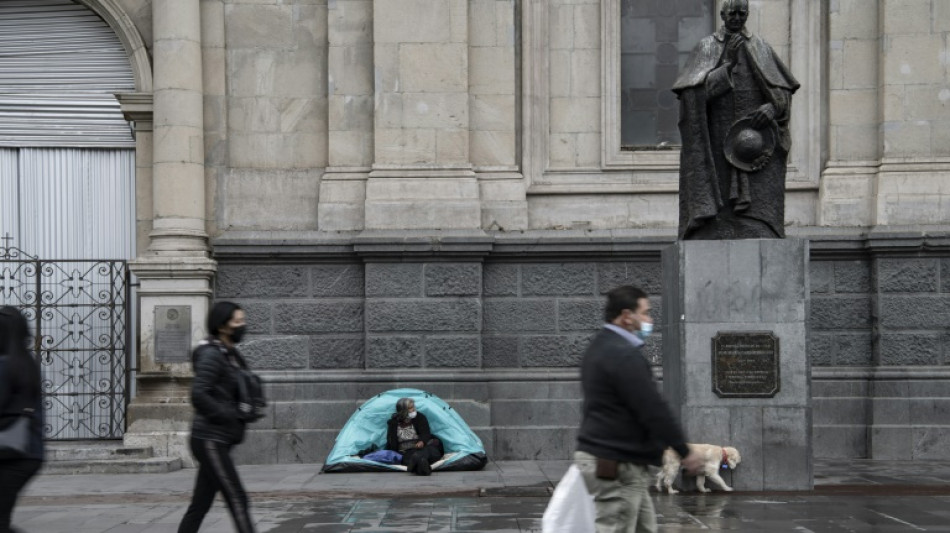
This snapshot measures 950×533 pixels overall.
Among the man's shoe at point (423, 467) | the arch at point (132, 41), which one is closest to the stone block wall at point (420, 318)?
the man's shoe at point (423, 467)

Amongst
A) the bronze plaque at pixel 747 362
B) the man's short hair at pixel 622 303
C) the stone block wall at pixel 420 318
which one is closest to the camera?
the man's short hair at pixel 622 303

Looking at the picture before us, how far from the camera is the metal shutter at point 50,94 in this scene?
1819 cm

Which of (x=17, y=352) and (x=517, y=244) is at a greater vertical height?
(x=517, y=244)

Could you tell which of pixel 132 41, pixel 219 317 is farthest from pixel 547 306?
pixel 219 317

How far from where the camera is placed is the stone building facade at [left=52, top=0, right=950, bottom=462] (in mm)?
16703

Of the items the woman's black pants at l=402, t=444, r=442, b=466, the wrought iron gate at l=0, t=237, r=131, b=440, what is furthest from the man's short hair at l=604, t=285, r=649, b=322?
the wrought iron gate at l=0, t=237, r=131, b=440

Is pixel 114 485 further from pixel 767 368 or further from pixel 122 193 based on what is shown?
pixel 767 368

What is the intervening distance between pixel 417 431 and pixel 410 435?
0.10m

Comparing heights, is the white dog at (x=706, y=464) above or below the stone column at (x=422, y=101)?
below

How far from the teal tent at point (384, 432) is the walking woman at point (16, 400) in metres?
7.74

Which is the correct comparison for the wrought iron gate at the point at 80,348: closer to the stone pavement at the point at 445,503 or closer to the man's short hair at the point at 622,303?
the stone pavement at the point at 445,503

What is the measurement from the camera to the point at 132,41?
1758 centimetres

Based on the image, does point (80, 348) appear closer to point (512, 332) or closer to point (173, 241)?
point (173, 241)

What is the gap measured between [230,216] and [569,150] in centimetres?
476
